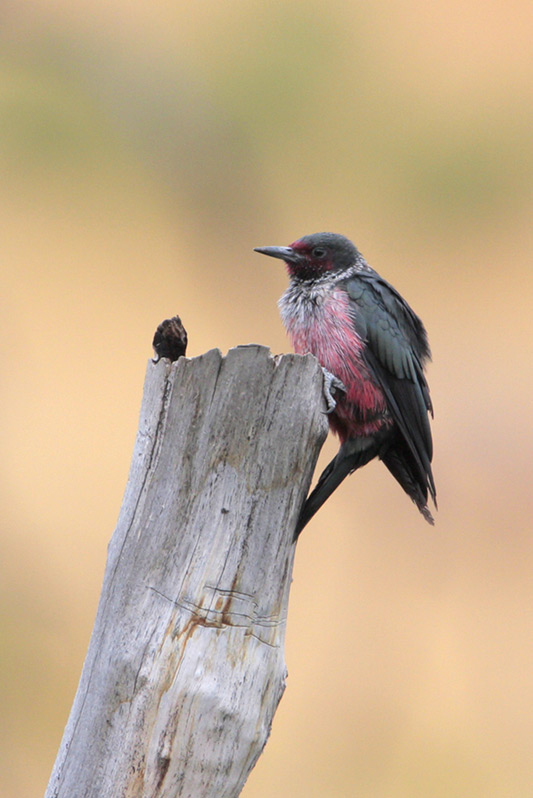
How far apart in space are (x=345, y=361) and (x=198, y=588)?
1.03 m

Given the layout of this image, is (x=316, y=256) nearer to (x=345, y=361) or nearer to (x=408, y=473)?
(x=345, y=361)

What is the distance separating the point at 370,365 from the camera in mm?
2416

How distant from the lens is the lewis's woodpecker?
7.73 feet

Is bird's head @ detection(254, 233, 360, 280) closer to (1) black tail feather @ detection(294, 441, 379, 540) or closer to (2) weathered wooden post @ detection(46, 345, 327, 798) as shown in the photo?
(1) black tail feather @ detection(294, 441, 379, 540)

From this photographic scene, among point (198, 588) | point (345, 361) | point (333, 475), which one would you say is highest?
point (345, 361)

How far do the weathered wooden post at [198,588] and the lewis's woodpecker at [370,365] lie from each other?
50 centimetres

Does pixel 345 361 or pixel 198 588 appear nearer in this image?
pixel 198 588

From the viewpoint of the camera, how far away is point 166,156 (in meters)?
5.16

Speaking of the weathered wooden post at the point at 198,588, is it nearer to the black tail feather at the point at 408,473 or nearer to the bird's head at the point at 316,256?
the black tail feather at the point at 408,473

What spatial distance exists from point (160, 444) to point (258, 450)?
221mm

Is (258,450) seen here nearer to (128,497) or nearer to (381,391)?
(128,497)

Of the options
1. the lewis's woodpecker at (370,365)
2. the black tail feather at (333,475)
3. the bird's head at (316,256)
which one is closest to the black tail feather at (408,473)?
the lewis's woodpecker at (370,365)

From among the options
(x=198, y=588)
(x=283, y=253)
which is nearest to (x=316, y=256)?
(x=283, y=253)

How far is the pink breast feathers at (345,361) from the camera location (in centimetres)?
236
